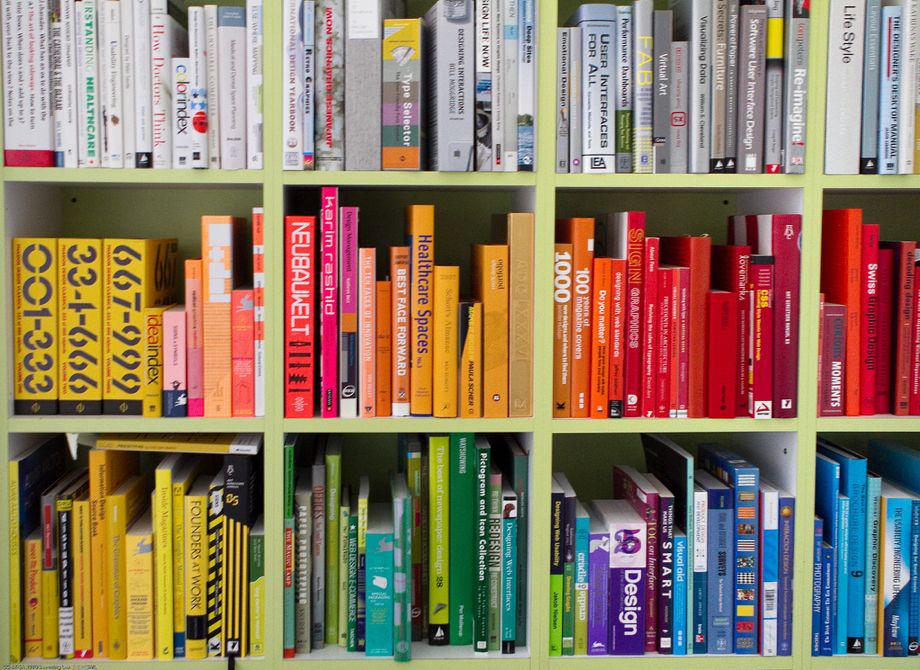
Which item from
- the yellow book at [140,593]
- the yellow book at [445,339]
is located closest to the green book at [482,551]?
the yellow book at [445,339]

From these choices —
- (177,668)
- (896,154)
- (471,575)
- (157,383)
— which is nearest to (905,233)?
(896,154)

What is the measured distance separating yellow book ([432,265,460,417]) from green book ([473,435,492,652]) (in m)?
0.10

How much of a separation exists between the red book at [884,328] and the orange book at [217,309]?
118 cm

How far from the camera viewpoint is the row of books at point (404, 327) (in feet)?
5.31

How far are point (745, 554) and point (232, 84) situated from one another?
1.25 m

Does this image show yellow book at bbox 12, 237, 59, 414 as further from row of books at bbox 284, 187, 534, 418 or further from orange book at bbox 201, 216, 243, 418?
row of books at bbox 284, 187, 534, 418

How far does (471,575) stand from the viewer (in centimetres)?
169

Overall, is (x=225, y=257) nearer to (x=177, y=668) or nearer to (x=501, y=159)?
(x=501, y=159)

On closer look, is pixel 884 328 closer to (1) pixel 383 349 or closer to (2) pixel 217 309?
(1) pixel 383 349

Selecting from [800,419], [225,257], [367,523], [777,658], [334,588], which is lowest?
[777,658]

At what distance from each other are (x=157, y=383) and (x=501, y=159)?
0.73 m

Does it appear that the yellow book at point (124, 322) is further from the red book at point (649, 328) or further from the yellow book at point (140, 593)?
the red book at point (649, 328)

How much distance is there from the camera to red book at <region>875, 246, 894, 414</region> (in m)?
1.69

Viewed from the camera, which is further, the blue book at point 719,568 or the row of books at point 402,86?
the blue book at point 719,568
